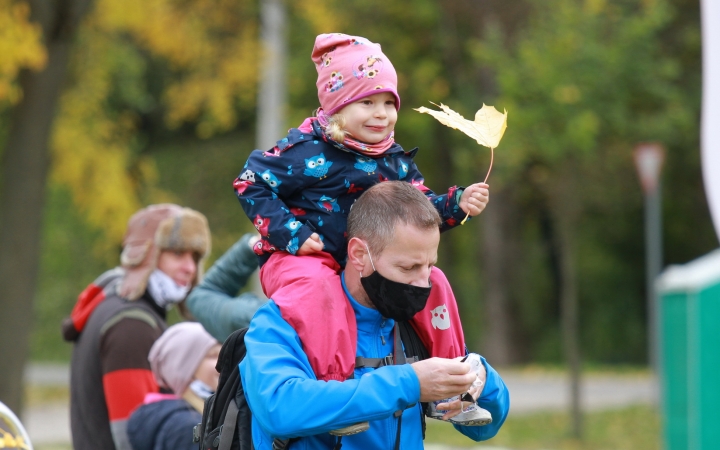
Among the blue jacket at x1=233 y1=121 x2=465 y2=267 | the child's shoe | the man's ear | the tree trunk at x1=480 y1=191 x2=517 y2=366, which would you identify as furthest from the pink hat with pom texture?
the tree trunk at x1=480 y1=191 x2=517 y2=366

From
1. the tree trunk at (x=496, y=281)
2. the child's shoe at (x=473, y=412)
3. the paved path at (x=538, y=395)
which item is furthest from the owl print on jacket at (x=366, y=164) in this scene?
the tree trunk at (x=496, y=281)

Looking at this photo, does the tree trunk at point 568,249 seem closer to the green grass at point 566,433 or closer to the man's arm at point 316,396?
the green grass at point 566,433

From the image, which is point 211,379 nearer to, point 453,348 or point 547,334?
point 453,348

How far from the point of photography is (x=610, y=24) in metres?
12.8

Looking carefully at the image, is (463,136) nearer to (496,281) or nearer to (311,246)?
(496,281)

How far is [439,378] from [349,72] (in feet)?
2.95

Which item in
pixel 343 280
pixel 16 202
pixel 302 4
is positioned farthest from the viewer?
pixel 302 4

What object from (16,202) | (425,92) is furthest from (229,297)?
(425,92)

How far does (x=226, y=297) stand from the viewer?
13.4ft

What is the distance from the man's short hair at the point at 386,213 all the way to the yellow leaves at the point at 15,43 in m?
6.91

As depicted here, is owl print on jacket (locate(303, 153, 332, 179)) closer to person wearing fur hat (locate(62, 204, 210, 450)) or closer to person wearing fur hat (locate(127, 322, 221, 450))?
person wearing fur hat (locate(127, 322, 221, 450))

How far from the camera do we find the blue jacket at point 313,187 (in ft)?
9.34

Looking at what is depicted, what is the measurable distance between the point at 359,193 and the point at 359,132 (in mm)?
166

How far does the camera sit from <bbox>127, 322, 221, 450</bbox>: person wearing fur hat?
3.80 meters
